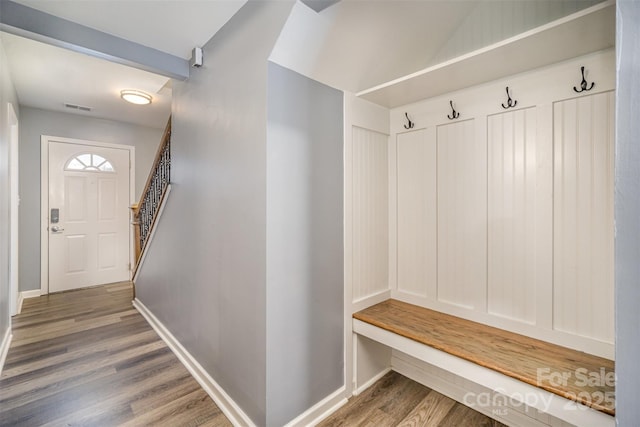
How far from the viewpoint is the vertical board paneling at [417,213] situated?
1.87 meters

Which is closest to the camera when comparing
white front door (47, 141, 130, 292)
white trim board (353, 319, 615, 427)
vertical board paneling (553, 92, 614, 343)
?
white trim board (353, 319, 615, 427)

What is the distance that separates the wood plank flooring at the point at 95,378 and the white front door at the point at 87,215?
3.38ft

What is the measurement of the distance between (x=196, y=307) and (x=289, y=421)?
39.2 inches

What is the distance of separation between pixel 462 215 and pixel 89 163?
4.72 metres

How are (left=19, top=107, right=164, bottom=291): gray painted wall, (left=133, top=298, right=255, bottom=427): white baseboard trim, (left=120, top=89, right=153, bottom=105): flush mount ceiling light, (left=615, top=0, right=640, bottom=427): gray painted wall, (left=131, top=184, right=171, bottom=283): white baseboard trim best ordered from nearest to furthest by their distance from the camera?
(left=615, top=0, right=640, bottom=427): gray painted wall → (left=133, top=298, right=255, bottom=427): white baseboard trim → (left=131, top=184, right=171, bottom=283): white baseboard trim → (left=120, top=89, right=153, bottom=105): flush mount ceiling light → (left=19, top=107, right=164, bottom=291): gray painted wall

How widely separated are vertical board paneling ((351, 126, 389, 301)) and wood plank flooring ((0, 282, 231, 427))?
1181 millimetres

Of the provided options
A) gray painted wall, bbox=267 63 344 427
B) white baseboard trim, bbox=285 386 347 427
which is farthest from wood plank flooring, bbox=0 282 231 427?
gray painted wall, bbox=267 63 344 427

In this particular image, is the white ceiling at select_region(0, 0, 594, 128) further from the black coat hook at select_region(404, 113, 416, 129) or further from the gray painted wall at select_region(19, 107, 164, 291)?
the gray painted wall at select_region(19, 107, 164, 291)

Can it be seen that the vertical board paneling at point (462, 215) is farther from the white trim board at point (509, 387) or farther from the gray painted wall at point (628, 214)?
the gray painted wall at point (628, 214)

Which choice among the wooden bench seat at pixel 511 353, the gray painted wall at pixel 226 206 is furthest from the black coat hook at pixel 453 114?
the wooden bench seat at pixel 511 353

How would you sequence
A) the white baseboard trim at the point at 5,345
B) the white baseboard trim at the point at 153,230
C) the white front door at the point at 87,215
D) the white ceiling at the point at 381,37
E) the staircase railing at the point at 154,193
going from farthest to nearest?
the white front door at the point at 87,215 < the staircase railing at the point at 154,193 < the white baseboard trim at the point at 153,230 < the white baseboard trim at the point at 5,345 < the white ceiling at the point at 381,37

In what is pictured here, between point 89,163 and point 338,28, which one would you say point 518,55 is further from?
point 89,163

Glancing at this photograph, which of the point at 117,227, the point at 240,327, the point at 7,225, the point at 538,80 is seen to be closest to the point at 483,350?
the point at 240,327

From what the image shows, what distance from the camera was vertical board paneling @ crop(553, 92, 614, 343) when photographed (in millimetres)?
1276
